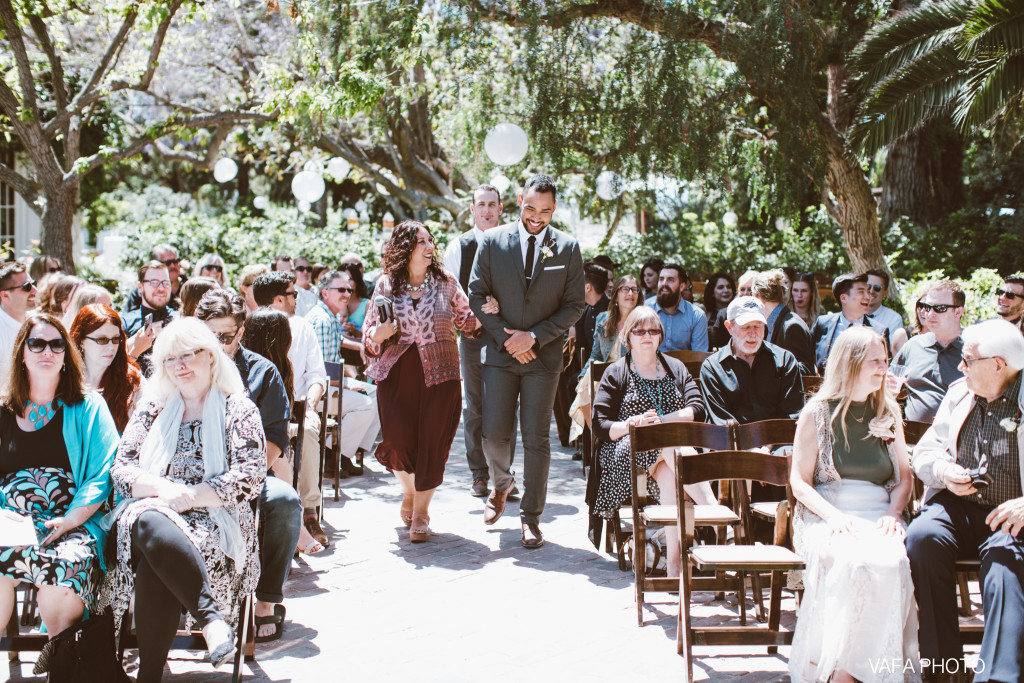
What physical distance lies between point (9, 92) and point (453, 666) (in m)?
11.4

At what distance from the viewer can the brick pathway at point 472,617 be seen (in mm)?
4488

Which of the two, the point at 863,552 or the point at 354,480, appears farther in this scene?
the point at 354,480

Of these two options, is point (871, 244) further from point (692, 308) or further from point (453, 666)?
point (453, 666)

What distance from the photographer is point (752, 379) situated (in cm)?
622

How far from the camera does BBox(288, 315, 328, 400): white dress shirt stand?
22.3ft

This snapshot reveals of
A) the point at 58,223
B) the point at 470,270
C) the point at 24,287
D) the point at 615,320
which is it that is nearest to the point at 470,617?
the point at 470,270

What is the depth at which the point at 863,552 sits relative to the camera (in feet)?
13.8

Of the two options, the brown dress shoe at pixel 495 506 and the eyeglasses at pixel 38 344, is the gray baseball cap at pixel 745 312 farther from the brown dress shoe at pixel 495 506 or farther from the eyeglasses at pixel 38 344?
the eyeglasses at pixel 38 344

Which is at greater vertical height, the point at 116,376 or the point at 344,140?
the point at 344,140

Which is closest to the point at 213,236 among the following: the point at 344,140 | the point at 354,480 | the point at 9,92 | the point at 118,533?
the point at 344,140

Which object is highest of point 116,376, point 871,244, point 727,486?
point 871,244

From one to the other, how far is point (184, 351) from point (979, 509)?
3.64 m

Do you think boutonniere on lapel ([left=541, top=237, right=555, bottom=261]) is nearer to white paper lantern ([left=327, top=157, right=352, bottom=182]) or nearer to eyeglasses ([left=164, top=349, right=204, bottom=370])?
eyeglasses ([left=164, top=349, right=204, bottom=370])

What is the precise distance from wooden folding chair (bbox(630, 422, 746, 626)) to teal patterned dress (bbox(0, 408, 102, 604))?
8.34ft
